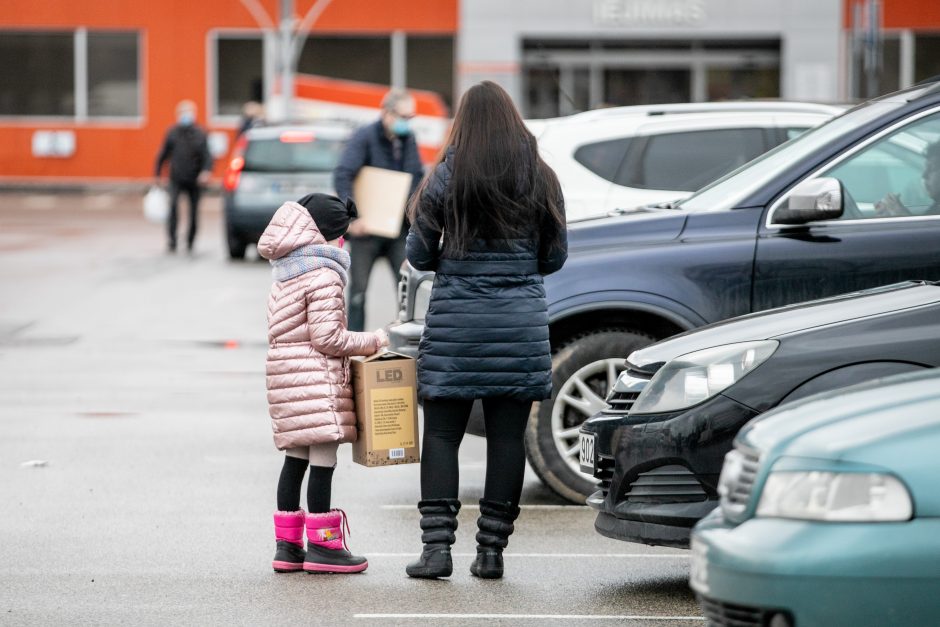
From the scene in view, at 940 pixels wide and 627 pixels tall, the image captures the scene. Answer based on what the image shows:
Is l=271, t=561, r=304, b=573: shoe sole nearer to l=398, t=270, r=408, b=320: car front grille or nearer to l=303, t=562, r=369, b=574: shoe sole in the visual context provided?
l=303, t=562, r=369, b=574: shoe sole

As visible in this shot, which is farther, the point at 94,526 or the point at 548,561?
the point at 94,526

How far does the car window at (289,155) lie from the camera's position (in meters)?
20.9

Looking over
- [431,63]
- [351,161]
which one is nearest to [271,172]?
[351,161]

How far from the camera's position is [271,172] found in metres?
20.9

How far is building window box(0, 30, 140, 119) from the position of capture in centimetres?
4309

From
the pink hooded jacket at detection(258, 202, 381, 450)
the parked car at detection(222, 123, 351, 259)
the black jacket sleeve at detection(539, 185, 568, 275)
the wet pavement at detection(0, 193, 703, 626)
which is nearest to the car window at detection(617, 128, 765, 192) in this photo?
the wet pavement at detection(0, 193, 703, 626)

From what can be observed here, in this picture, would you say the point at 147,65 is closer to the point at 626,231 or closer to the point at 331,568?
Result: the point at 626,231

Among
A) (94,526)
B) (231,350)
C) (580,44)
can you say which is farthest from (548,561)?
(580,44)

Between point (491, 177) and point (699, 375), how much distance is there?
1.03 metres

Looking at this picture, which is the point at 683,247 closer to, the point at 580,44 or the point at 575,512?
the point at 575,512

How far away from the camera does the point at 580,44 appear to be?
129 ft

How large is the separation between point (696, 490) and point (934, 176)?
2482mm

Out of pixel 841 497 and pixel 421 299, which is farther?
pixel 421 299

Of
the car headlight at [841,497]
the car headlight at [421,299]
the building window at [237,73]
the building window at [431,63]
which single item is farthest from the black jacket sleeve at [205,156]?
the building window at [237,73]
